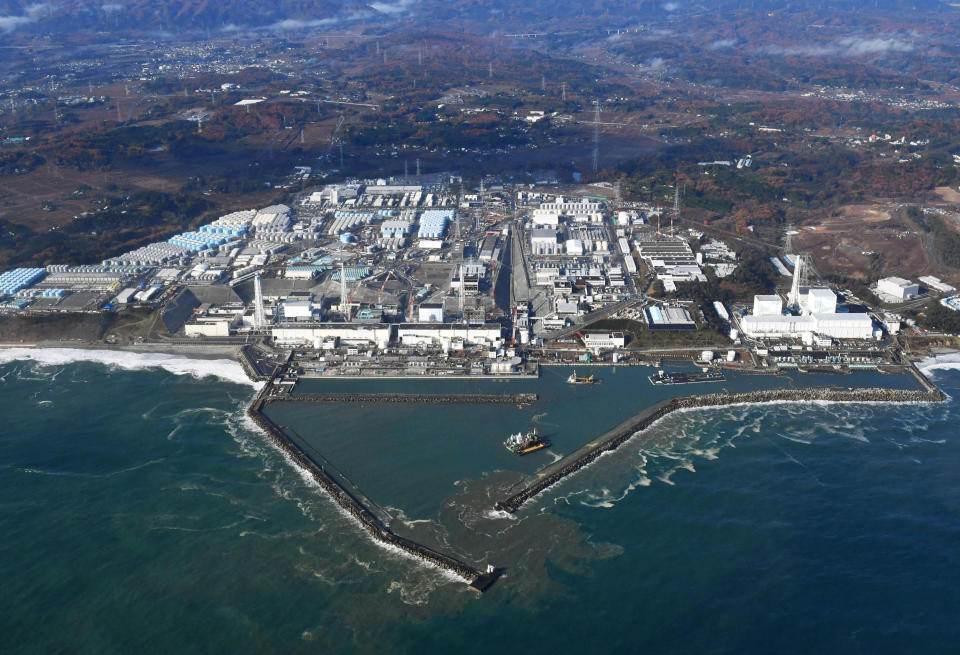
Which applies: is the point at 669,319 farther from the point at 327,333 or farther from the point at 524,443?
the point at 327,333

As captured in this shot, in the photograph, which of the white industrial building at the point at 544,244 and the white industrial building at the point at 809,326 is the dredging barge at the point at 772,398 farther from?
the white industrial building at the point at 544,244

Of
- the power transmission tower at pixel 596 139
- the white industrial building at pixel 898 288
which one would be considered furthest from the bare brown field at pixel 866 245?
the power transmission tower at pixel 596 139

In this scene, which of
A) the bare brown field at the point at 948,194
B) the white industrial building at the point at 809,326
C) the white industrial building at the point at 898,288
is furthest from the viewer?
the bare brown field at the point at 948,194

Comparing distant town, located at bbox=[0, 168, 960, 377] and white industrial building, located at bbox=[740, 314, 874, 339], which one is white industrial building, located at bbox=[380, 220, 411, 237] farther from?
white industrial building, located at bbox=[740, 314, 874, 339]

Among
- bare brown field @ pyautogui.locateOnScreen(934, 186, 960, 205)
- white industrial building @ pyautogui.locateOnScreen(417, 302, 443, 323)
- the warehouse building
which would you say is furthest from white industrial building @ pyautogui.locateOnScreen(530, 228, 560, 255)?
bare brown field @ pyautogui.locateOnScreen(934, 186, 960, 205)

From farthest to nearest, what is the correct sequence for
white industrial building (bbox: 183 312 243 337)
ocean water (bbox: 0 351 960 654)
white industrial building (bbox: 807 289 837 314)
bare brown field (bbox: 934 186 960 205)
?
bare brown field (bbox: 934 186 960 205)
white industrial building (bbox: 807 289 837 314)
white industrial building (bbox: 183 312 243 337)
ocean water (bbox: 0 351 960 654)

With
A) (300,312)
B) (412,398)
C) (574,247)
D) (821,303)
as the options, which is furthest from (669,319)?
(300,312)
